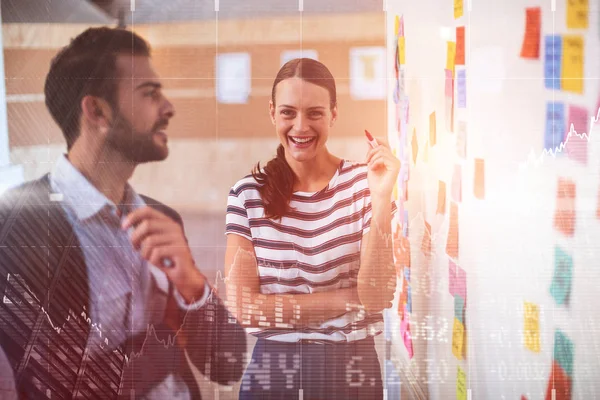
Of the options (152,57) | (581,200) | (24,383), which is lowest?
(24,383)

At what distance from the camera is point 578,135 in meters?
2.27

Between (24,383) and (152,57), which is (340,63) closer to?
(152,57)

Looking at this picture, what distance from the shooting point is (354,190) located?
237cm

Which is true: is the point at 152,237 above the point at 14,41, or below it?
below

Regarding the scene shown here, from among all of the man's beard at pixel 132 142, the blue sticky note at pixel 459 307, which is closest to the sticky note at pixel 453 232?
the blue sticky note at pixel 459 307

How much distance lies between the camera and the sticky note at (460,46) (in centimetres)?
235

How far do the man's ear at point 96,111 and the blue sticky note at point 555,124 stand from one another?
57.6 inches

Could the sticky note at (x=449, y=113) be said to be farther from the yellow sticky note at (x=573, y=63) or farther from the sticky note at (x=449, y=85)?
the yellow sticky note at (x=573, y=63)

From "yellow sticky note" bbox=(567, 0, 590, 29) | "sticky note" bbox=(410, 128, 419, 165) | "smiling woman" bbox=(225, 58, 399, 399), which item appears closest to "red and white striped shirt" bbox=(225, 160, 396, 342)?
"smiling woman" bbox=(225, 58, 399, 399)

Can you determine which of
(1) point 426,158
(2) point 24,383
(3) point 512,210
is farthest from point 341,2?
(2) point 24,383

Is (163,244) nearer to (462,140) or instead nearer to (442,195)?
(442,195)

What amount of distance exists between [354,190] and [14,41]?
125cm

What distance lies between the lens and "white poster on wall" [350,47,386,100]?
7.70ft

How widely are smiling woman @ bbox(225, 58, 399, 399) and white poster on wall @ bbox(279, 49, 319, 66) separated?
2 centimetres
